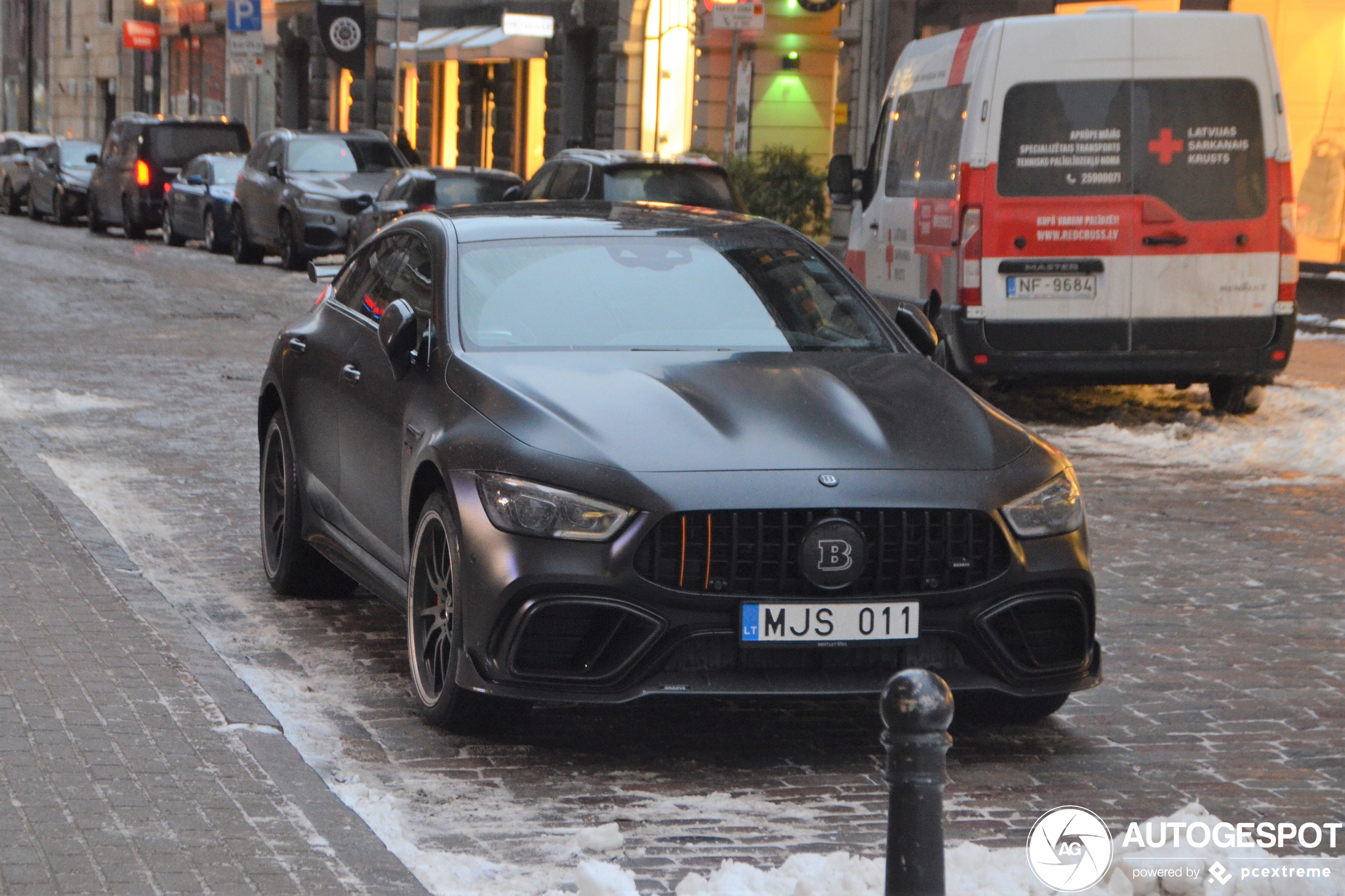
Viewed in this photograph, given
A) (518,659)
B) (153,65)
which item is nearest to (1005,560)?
(518,659)

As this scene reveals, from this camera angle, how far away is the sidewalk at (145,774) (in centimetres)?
422

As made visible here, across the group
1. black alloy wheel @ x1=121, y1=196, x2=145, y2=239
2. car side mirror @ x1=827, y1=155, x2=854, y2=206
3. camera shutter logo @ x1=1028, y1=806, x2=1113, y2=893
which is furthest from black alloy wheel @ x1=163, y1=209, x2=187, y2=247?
camera shutter logo @ x1=1028, y1=806, x2=1113, y2=893

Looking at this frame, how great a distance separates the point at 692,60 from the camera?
111ft

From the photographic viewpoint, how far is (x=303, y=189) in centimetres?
2569

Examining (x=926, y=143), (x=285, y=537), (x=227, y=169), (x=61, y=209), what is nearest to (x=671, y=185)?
(x=926, y=143)

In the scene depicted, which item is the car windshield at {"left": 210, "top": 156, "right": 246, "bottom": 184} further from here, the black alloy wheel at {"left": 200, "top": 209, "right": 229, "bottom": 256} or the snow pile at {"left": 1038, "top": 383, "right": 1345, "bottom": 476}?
the snow pile at {"left": 1038, "top": 383, "right": 1345, "bottom": 476}

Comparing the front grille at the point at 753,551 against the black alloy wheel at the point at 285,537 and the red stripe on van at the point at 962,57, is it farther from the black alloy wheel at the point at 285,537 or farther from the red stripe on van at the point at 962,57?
the red stripe on van at the point at 962,57

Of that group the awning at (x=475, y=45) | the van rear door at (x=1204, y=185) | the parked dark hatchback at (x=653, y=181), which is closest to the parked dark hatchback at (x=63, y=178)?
the awning at (x=475, y=45)

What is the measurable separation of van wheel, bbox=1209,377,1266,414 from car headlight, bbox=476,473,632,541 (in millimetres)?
8806

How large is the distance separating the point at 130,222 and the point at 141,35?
27.7 m

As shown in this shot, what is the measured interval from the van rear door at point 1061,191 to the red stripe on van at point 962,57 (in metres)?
0.42

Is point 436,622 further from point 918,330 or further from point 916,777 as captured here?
point 916,777

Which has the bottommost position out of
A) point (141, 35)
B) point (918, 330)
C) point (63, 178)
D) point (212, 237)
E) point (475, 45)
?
point (212, 237)

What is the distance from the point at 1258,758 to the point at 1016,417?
7846mm
